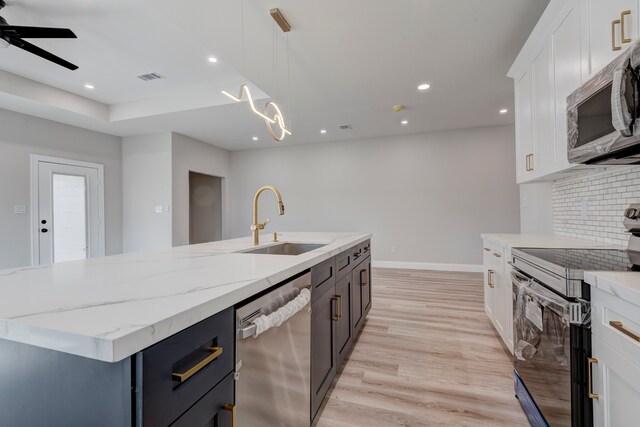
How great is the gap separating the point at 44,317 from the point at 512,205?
5.79 metres

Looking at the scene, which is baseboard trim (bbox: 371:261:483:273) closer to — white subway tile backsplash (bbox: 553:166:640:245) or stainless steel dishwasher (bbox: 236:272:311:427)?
white subway tile backsplash (bbox: 553:166:640:245)

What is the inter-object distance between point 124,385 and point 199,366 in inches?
6.6

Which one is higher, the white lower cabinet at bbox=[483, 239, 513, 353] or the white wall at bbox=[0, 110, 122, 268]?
the white wall at bbox=[0, 110, 122, 268]

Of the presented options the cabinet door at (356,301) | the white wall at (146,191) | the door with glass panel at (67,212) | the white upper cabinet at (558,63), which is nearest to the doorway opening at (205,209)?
the white wall at (146,191)

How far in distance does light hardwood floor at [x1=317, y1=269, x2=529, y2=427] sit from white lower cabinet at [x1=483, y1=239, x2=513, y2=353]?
7.9 inches

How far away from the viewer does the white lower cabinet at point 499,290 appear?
201 cm

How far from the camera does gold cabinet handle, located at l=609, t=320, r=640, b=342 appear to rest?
2.64ft

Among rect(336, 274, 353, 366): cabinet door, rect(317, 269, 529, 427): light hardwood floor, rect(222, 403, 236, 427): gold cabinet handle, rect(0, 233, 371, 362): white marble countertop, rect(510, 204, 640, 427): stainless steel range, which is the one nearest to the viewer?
rect(0, 233, 371, 362): white marble countertop

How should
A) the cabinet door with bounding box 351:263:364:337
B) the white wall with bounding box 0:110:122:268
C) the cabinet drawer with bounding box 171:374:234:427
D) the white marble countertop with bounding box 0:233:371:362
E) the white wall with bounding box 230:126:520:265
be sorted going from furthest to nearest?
the white wall with bounding box 230:126:520:265 < the white wall with bounding box 0:110:122:268 < the cabinet door with bounding box 351:263:364:337 < the cabinet drawer with bounding box 171:374:234:427 < the white marble countertop with bounding box 0:233:371:362

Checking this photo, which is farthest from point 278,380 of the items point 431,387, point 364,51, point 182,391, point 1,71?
point 1,71

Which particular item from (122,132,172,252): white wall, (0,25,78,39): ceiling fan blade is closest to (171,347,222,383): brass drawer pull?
(0,25,78,39): ceiling fan blade

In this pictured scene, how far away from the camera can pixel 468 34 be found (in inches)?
94.9

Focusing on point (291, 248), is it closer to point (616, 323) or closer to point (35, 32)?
point (616, 323)

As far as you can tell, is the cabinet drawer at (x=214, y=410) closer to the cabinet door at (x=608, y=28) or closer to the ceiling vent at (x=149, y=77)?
the cabinet door at (x=608, y=28)
